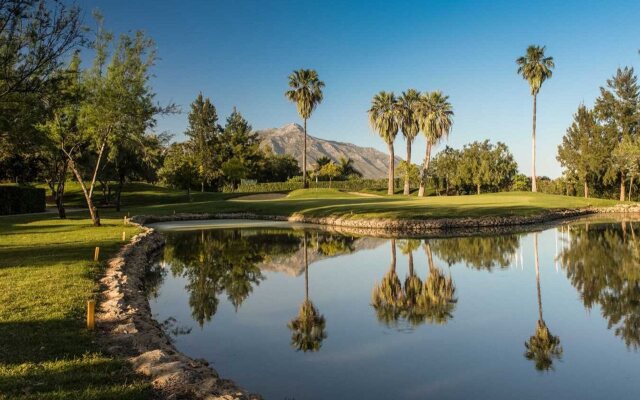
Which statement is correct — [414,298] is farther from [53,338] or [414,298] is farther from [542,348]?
[53,338]

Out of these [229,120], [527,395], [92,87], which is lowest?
[527,395]

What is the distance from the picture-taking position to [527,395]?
300 inches

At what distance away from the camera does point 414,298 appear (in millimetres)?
14328

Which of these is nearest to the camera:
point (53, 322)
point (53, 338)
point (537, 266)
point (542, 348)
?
point (53, 338)

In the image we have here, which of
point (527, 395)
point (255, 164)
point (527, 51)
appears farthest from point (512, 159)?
point (527, 395)

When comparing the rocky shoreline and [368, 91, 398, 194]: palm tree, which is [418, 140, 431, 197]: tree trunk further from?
the rocky shoreline

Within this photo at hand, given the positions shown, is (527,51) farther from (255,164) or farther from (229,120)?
(229,120)

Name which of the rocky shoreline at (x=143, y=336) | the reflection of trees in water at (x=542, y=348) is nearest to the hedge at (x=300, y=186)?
the rocky shoreline at (x=143, y=336)

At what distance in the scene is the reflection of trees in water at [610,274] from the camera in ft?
38.3

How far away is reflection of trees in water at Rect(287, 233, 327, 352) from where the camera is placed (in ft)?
33.7

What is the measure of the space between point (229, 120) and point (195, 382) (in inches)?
4098

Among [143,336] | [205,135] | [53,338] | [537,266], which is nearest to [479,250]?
[537,266]

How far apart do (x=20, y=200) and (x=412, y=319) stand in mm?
49202

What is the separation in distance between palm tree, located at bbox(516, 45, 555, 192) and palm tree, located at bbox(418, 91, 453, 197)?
39.0 feet
